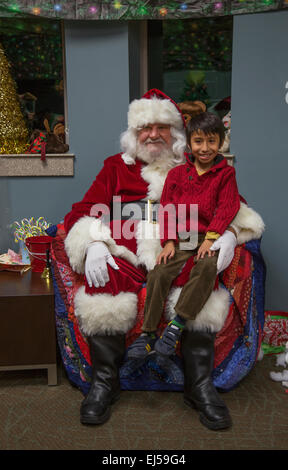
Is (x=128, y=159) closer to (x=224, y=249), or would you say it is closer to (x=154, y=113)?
(x=154, y=113)

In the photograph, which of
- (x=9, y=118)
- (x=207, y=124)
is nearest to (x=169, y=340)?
(x=207, y=124)

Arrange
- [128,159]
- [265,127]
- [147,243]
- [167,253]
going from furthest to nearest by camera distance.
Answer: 1. [265,127]
2. [128,159]
3. [147,243]
4. [167,253]

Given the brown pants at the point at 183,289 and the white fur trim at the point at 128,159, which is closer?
the brown pants at the point at 183,289

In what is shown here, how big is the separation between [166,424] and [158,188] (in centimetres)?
119

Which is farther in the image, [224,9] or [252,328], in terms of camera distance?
[224,9]

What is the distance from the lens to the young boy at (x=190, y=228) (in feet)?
5.98

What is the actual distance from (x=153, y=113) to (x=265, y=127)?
733 mm

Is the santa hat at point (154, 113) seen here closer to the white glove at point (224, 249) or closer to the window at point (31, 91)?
the window at point (31, 91)

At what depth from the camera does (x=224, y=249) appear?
6.34 ft

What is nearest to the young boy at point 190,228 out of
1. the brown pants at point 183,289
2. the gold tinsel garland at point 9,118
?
the brown pants at point 183,289

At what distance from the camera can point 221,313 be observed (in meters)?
1.88

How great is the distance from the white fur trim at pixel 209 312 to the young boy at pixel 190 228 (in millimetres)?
39

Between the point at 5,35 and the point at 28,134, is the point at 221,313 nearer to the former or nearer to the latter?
the point at 28,134

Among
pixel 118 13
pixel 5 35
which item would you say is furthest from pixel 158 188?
pixel 5 35
